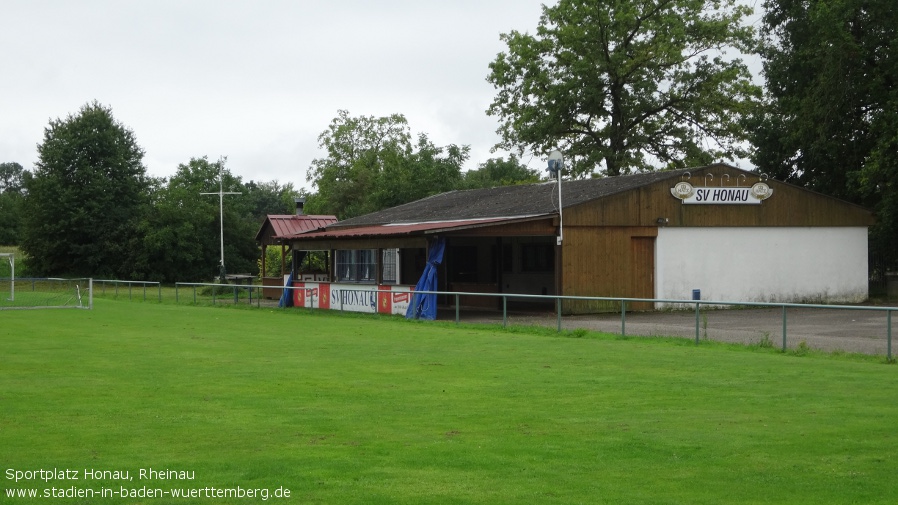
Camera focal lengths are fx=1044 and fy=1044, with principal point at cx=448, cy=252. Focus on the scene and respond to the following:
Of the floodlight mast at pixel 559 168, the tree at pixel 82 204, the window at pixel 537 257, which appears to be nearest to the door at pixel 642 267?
the floodlight mast at pixel 559 168

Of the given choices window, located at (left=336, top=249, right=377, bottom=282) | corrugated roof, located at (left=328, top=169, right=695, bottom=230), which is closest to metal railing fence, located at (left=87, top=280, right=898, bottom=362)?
window, located at (left=336, top=249, right=377, bottom=282)

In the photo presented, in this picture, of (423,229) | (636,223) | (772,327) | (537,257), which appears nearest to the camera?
(772,327)

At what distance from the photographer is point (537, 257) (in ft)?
123

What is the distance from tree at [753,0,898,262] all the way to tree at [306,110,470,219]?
2191 cm

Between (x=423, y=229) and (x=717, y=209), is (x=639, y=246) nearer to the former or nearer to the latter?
(x=717, y=209)

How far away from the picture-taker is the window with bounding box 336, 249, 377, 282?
36.6 m

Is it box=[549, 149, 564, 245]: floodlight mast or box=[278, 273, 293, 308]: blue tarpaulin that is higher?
box=[549, 149, 564, 245]: floodlight mast

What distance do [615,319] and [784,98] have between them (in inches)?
782

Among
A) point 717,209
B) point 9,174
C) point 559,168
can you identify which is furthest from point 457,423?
point 9,174

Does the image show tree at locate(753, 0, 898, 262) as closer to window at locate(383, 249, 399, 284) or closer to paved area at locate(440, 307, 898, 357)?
paved area at locate(440, 307, 898, 357)

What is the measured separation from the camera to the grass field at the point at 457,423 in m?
8.24

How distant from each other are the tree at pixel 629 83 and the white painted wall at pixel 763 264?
52.0 ft

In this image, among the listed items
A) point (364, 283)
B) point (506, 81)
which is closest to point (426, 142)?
point (506, 81)

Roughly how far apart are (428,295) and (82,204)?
50.3 metres
